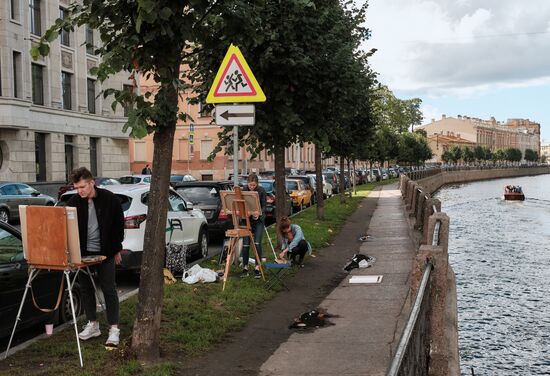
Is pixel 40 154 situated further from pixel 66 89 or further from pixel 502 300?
pixel 502 300

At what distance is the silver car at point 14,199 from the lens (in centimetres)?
2181

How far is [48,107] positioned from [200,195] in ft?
80.7

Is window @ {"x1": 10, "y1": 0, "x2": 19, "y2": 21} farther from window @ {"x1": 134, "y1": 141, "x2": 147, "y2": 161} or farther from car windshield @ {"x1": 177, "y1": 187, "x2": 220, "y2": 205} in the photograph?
window @ {"x1": 134, "y1": 141, "x2": 147, "y2": 161}

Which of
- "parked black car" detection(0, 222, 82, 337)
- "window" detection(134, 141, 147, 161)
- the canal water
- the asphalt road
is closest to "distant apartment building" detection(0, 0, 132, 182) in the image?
"window" detection(134, 141, 147, 161)

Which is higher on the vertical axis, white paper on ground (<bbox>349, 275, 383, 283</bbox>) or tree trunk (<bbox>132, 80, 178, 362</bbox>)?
tree trunk (<bbox>132, 80, 178, 362</bbox>)

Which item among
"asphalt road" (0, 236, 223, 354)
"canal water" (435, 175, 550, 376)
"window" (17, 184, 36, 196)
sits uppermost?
"window" (17, 184, 36, 196)

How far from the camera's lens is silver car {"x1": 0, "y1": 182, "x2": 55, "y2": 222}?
2181 centimetres

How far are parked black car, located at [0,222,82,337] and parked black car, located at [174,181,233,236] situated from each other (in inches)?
324

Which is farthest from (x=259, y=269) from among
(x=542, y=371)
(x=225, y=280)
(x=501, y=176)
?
(x=501, y=176)

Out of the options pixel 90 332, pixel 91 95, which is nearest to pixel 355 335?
pixel 90 332

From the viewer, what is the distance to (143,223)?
33.8 ft

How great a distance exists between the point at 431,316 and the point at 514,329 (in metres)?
6.10

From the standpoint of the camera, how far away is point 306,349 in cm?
654

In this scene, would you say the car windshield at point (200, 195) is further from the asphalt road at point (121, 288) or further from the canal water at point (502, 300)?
the canal water at point (502, 300)
